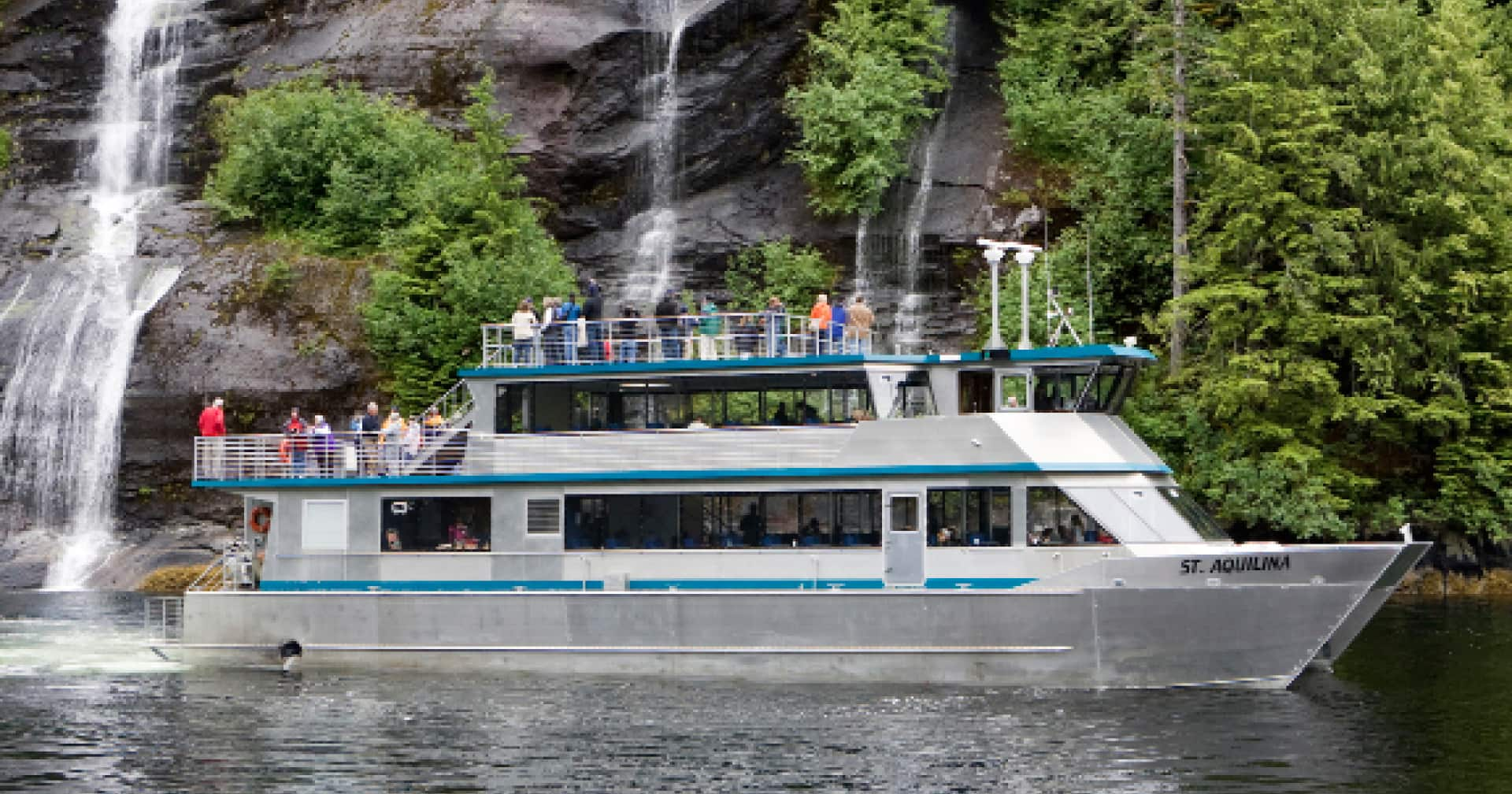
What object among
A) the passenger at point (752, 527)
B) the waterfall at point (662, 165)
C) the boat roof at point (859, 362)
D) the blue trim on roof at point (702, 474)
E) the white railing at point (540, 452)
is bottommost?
the passenger at point (752, 527)

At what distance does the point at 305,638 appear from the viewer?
33.8 meters

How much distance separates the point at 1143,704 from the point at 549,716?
27.4 ft

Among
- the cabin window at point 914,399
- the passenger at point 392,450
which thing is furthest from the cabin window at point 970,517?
the passenger at point 392,450

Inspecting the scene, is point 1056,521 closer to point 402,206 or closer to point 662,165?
point 662,165

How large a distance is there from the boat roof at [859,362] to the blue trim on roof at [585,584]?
3374 mm

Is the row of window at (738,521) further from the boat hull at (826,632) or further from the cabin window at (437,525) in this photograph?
the boat hull at (826,632)

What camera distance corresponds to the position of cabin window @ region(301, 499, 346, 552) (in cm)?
3422

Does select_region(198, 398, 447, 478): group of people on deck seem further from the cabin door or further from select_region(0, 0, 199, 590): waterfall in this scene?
select_region(0, 0, 199, 590): waterfall

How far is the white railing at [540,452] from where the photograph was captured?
105 feet

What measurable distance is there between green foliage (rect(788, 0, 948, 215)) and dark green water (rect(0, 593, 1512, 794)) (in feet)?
81.4

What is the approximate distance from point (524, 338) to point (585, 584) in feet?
14.0

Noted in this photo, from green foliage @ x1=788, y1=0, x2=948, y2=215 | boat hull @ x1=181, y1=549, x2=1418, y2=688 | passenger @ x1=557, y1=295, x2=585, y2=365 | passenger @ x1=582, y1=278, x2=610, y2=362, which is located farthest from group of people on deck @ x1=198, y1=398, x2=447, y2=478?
green foliage @ x1=788, y1=0, x2=948, y2=215

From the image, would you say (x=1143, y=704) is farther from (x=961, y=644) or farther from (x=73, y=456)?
(x=73, y=456)

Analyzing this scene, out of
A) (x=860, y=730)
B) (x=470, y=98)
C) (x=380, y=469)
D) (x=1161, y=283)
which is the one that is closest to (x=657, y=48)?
(x=470, y=98)
